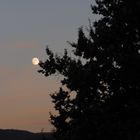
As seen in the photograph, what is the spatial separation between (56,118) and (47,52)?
4.02m

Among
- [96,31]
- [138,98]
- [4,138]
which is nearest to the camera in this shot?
[138,98]

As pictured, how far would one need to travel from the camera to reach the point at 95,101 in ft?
100

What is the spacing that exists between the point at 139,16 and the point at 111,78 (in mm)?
3855

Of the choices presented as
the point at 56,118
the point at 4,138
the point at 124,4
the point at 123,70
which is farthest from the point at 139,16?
the point at 4,138

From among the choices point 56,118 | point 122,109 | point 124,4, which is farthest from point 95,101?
point 124,4

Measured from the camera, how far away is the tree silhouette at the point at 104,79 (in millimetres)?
29500

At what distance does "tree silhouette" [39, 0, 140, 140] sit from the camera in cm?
2950

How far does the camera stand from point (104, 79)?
103ft

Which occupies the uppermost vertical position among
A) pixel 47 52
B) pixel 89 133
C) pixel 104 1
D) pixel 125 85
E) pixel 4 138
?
pixel 4 138

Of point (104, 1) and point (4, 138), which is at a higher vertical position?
point (4, 138)

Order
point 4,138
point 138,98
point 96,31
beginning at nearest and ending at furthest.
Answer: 1. point 138,98
2. point 96,31
3. point 4,138

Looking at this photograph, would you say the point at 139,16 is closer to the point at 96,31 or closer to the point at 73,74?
the point at 96,31

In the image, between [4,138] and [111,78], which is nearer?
[111,78]

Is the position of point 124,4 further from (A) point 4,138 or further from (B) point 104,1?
(A) point 4,138
